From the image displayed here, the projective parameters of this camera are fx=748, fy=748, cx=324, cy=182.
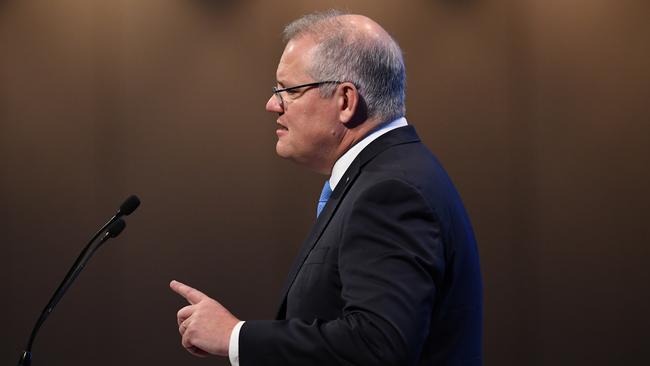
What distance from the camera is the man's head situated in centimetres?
154

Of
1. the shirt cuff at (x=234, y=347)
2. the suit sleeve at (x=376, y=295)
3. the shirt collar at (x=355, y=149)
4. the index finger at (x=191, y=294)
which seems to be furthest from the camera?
the shirt collar at (x=355, y=149)

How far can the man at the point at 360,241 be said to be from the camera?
3.98 feet

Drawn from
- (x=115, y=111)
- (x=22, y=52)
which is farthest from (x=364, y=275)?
(x=22, y=52)

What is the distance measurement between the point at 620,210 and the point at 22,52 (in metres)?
3.06

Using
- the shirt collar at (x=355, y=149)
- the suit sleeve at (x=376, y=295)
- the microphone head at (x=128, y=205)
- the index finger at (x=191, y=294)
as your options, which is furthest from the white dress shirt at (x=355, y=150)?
the microphone head at (x=128, y=205)

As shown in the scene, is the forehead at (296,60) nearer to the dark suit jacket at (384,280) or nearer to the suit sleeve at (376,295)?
the dark suit jacket at (384,280)

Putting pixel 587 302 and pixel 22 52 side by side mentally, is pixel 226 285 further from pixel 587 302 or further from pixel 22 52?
pixel 587 302

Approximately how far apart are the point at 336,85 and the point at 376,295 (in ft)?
1.69

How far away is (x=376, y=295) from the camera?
1193 millimetres

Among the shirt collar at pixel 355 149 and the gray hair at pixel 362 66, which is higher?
the gray hair at pixel 362 66

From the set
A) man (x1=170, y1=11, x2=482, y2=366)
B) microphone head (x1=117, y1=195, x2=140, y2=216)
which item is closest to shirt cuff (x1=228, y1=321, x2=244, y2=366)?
man (x1=170, y1=11, x2=482, y2=366)

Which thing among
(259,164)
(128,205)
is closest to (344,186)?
(128,205)

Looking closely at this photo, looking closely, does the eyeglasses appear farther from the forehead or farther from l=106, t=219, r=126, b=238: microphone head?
l=106, t=219, r=126, b=238: microphone head

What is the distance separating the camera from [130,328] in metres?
3.70
